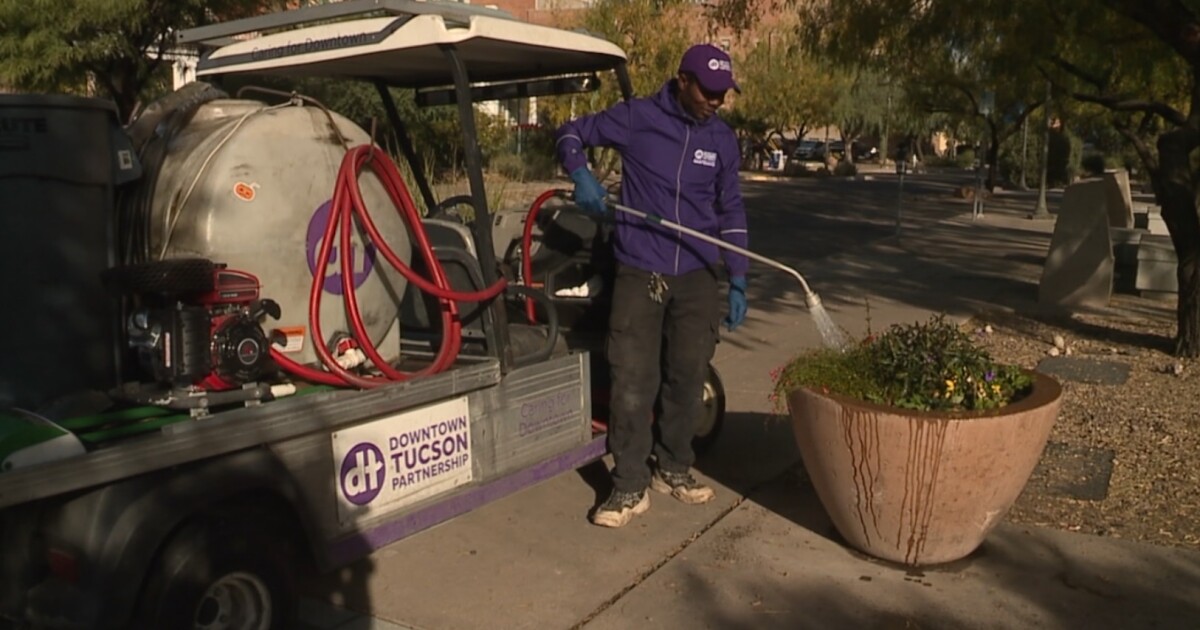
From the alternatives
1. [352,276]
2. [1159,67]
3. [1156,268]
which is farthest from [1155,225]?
[352,276]

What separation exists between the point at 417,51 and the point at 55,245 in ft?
5.26

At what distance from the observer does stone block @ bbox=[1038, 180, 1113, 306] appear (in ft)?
37.3

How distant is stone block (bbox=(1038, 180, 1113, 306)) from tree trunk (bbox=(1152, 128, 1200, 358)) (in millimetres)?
2860

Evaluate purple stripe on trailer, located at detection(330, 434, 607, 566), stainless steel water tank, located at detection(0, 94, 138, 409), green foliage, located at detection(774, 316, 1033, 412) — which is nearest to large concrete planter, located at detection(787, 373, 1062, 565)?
green foliage, located at detection(774, 316, 1033, 412)

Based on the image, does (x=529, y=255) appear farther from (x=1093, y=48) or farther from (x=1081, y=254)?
(x=1081, y=254)

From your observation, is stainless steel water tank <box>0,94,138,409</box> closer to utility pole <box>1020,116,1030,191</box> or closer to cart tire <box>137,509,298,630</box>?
cart tire <box>137,509,298,630</box>

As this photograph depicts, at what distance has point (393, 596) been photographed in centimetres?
442

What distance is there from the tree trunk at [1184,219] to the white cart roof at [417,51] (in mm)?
5006

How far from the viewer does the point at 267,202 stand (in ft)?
13.1

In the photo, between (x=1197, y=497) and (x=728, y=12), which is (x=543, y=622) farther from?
(x=728, y=12)

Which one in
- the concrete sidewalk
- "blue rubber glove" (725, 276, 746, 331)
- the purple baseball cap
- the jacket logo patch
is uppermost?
the purple baseball cap

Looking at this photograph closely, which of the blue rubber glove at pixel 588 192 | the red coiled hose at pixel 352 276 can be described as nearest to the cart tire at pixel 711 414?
the blue rubber glove at pixel 588 192

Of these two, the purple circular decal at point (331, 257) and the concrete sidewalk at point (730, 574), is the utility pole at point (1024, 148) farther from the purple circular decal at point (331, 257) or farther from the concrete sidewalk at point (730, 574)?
the purple circular decal at point (331, 257)

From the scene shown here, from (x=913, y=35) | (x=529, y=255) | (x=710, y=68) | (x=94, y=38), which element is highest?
(x=94, y=38)
